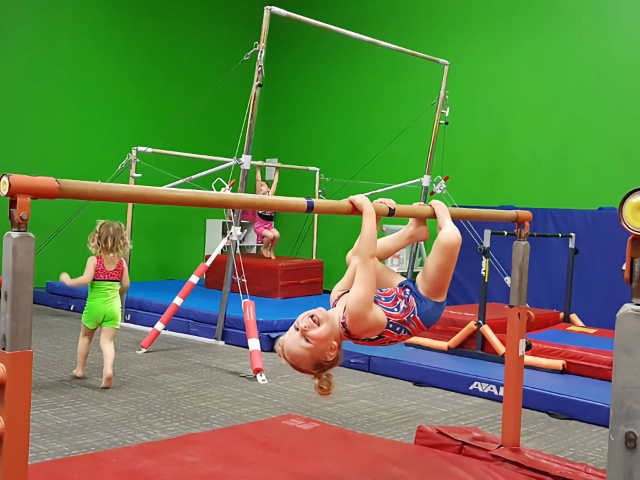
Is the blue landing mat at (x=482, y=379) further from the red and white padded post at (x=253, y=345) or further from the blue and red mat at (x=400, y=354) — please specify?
the red and white padded post at (x=253, y=345)

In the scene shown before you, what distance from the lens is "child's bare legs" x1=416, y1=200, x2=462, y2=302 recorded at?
273 cm

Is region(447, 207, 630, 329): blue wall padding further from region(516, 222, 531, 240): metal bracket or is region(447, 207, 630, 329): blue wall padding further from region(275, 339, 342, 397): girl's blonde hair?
region(275, 339, 342, 397): girl's blonde hair

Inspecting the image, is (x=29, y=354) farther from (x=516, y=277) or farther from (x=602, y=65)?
(x=602, y=65)

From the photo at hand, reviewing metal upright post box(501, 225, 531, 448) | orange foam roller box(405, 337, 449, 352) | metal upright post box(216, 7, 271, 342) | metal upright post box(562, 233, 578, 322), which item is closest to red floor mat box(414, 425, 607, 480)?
metal upright post box(501, 225, 531, 448)

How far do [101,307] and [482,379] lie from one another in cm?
251

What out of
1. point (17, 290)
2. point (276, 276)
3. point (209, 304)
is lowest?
point (209, 304)

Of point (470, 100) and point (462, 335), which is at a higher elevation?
point (470, 100)

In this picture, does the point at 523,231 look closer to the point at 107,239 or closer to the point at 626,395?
the point at 626,395

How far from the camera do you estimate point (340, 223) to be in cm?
943

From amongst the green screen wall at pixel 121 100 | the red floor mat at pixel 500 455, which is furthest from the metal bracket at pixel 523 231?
the green screen wall at pixel 121 100

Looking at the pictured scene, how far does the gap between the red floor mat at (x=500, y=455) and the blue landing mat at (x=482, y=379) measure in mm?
1017

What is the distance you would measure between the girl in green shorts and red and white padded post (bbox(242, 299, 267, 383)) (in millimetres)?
918

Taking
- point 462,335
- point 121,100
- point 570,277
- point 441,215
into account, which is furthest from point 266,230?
point 441,215

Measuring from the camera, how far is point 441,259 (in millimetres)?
2756
